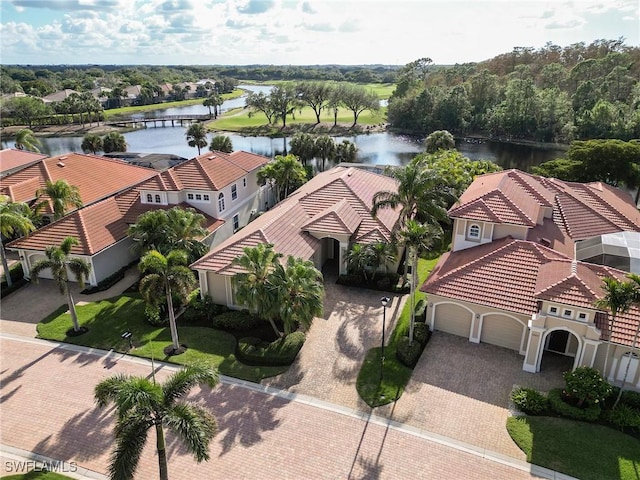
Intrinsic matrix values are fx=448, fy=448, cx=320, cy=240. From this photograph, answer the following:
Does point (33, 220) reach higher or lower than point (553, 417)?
higher

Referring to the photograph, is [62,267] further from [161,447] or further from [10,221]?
[161,447]

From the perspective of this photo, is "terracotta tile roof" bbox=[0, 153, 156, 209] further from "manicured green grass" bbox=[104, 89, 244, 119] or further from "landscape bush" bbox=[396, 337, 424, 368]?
"manicured green grass" bbox=[104, 89, 244, 119]

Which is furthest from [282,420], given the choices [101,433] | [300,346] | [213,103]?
[213,103]

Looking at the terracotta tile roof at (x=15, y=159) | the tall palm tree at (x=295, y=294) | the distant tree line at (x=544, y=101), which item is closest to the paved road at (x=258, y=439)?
the tall palm tree at (x=295, y=294)

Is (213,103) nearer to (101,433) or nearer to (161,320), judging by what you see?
(161,320)

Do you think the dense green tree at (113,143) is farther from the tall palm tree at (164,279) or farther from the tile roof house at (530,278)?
the tile roof house at (530,278)
